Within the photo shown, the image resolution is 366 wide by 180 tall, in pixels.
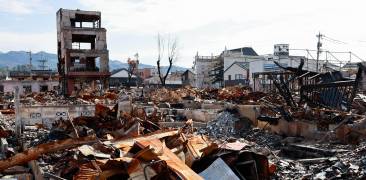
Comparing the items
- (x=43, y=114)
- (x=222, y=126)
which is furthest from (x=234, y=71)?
(x=43, y=114)

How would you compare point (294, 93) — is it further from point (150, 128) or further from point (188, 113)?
point (150, 128)

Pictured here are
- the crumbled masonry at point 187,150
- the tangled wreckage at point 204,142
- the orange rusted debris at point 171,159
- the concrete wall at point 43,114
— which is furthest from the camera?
the concrete wall at point 43,114

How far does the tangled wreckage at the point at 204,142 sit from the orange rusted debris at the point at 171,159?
2 centimetres

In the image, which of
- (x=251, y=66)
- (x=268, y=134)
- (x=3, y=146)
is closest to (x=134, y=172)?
(x=3, y=146)

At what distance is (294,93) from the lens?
2112cm

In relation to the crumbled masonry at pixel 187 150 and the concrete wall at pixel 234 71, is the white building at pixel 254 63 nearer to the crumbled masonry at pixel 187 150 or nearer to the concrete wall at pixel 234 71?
the concrete wall at pixel 234 71

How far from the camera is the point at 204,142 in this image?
9891 millimetres

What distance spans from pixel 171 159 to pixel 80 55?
41.1m

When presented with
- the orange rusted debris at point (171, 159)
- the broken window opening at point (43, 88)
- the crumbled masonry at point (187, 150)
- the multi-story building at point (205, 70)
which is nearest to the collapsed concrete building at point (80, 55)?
the broken window opening at point (43, 88)

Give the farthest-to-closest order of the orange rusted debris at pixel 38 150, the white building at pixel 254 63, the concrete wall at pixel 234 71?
1. the concrete wall at pixel 234 71
2. the white building at pixel 254 63
3. the orange rusted debris at pixel 38 150

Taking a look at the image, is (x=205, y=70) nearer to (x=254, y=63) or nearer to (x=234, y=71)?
(x=234, y=71)

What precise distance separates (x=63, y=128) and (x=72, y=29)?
3638 cm

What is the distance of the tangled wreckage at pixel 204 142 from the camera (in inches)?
302

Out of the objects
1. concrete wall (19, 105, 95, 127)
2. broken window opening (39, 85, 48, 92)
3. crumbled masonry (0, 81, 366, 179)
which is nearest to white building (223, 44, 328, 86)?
broken window opening (39, 85, 48, 92)
